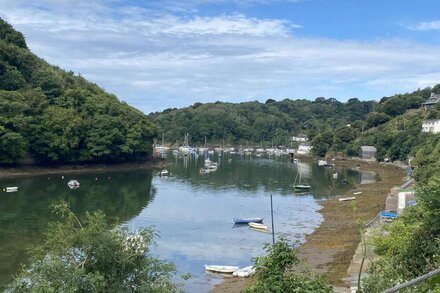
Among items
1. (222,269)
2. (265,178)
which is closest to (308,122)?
(265,178)

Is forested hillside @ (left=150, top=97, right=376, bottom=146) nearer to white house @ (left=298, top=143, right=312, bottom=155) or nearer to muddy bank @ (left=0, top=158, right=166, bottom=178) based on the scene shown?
white house @ (left=298, top=143, right=312, bottom=155)

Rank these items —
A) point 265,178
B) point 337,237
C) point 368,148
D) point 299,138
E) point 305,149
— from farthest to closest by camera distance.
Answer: point 299,138 < point 305,149 < point 368,148 < point 265,178 < point 337,237

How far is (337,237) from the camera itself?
3183cm

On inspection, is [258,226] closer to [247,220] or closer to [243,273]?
[247,220]

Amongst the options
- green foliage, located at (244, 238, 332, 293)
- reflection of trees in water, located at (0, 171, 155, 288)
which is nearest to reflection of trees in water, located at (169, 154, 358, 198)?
reflection of trees in water, located at (0, 171, 155, 288)

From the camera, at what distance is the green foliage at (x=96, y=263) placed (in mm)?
10328

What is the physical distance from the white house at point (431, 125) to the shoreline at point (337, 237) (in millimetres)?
25979

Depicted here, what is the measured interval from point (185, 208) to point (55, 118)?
31.4m

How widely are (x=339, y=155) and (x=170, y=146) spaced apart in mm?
52102

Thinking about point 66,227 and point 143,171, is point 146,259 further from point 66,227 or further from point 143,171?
point 143,171

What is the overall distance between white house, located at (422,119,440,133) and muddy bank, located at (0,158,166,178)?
4387 cm

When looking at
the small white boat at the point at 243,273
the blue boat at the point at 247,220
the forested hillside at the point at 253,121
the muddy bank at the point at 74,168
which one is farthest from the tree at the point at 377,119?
the small white boat at the point at 243,273

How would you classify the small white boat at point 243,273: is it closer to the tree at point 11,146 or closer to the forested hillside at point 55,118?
the tree at point 11,146

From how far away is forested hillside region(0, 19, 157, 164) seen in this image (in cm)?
6062
